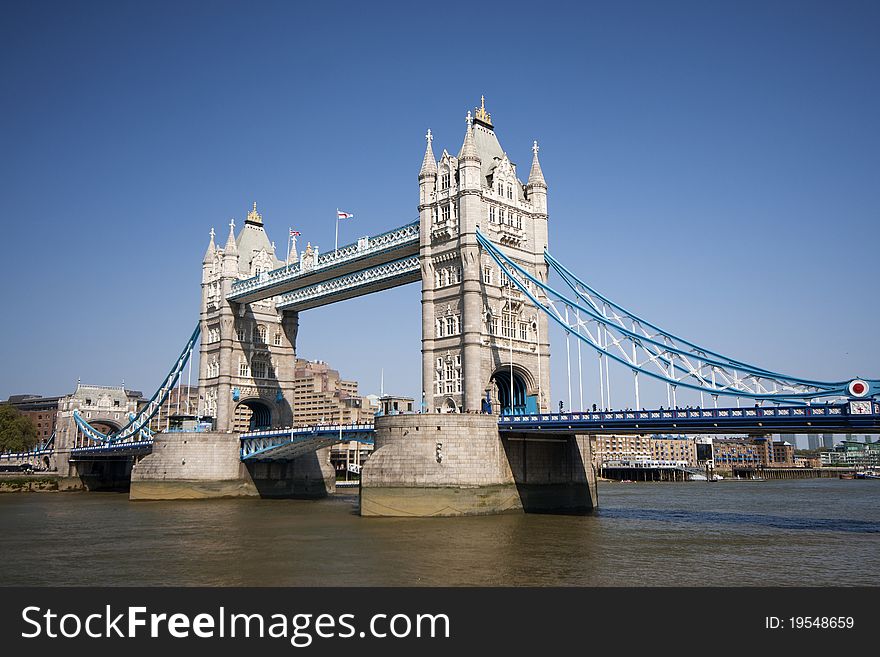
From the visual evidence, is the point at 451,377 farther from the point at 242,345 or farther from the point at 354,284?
the point at 242,345

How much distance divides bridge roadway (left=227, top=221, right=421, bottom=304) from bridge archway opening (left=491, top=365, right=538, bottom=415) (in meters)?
9.74

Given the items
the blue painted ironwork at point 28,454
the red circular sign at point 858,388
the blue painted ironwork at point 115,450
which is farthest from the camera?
the blue painted ironwork at point 28,454

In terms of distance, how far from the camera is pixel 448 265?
51938 mm

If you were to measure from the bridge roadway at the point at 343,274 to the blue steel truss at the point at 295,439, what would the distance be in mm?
11231

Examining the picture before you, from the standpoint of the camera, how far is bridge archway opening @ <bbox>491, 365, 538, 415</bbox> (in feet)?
165

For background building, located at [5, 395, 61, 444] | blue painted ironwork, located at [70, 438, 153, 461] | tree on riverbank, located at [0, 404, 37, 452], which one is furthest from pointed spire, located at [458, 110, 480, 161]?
background building, located at [5, 395, 61, 444]

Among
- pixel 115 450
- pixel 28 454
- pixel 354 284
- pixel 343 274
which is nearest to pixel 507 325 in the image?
pixel 354 284

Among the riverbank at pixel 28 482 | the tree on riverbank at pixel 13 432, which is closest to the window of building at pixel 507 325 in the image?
the riverbank at pixel 28 482

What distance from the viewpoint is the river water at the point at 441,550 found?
75.2 feet

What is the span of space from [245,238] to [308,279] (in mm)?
14830

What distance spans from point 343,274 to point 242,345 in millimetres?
15943

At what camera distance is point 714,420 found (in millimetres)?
36875

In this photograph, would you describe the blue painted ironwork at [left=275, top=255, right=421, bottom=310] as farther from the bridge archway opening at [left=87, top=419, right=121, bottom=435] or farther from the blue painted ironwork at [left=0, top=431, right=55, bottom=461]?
the blue painted ironwork at [left=0, top=431, right=55, bottom=461]

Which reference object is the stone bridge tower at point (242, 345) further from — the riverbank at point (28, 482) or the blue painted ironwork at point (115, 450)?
the riverbank at point (28, 482)
